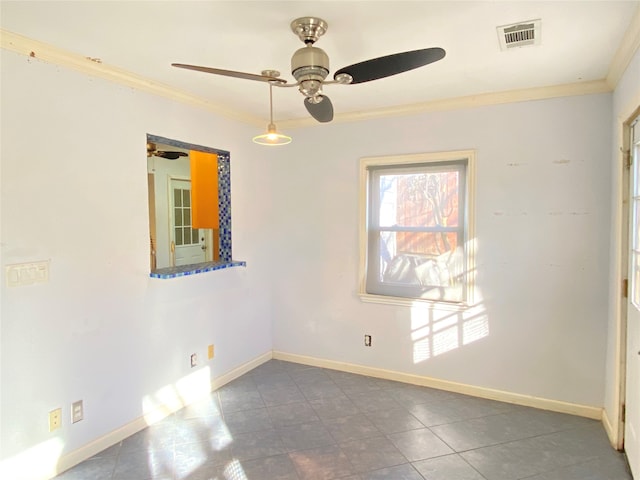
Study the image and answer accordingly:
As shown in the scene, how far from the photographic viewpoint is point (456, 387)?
10.7 ft

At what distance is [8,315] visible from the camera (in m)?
2.01

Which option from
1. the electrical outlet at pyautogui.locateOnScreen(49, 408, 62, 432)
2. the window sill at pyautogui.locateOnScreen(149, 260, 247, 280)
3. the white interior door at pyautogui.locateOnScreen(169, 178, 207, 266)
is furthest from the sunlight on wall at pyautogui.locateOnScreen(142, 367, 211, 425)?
the white interior door at pyautogui.locateOnScreen(169, 178, 207, 266)

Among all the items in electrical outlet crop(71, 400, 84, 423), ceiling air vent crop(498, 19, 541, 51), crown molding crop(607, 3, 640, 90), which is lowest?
electrical outlet crop(71, 400, 84, 423)

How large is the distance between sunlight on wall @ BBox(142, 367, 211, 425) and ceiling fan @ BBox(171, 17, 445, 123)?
227 centimetres

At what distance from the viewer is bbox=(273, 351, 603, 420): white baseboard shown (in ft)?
9.46

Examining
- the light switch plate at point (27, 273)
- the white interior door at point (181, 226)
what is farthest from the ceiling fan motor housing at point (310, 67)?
the white interior door at point (181, 226)

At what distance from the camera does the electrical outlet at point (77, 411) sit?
2.32 m

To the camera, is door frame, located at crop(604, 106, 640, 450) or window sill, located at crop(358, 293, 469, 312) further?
window sill, located at crop(358, 293, 469, 312)

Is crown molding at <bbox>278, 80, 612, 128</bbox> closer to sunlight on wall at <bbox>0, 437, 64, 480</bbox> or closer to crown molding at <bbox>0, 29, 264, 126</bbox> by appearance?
crown molding at <bbox>0, 29, 264, 126</bbox>

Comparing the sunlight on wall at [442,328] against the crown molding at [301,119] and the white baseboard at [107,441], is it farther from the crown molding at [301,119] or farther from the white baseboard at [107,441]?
the white baseboard at [107,441]

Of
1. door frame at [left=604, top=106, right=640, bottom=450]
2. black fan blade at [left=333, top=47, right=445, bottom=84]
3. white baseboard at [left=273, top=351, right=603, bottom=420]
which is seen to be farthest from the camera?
white baseboard at [left=273, top=351, right=603, bottom=420]

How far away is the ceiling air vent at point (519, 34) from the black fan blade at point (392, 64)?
0.67 metres

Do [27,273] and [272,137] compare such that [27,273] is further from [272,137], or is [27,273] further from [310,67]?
[310,67]

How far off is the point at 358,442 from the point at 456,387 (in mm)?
1132
